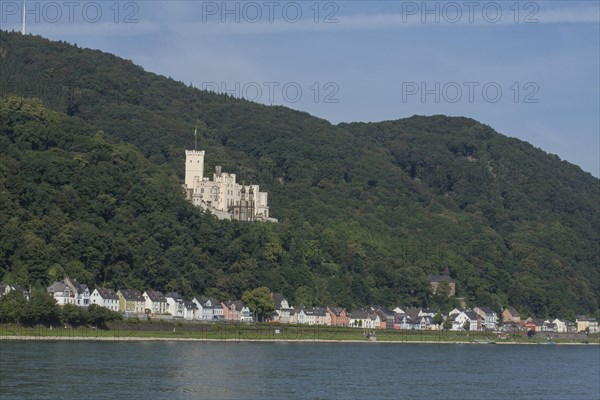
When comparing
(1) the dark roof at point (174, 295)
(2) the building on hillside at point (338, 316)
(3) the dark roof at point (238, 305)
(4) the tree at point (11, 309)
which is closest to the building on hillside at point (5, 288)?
(4) the tree at point (11, 309)

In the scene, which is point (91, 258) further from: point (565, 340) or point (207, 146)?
point (207, 146)

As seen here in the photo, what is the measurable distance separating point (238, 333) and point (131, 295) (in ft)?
34.0

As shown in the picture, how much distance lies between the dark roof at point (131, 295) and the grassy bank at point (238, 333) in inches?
204

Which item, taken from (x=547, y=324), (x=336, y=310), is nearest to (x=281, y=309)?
(x=336, y=310)

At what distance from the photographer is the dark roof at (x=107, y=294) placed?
109 meters

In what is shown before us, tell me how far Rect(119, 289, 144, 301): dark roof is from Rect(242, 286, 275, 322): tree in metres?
12.7

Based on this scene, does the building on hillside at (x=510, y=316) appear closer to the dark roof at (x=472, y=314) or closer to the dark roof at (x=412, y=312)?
the dark roof at (x=472, y=314)

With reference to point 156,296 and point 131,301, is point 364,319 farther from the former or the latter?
point 131,301

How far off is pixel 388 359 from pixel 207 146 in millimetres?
110558

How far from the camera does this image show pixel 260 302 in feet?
399

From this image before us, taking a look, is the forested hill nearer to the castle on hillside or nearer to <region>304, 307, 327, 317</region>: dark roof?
the castle on hillside

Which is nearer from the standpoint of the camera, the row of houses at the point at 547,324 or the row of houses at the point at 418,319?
the row of houses at the point at 418,319

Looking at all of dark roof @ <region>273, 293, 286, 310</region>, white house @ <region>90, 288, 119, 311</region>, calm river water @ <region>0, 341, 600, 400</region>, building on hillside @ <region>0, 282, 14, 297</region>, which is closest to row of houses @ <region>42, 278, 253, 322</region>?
white house @ <region>90, 288, 119, 311</region>

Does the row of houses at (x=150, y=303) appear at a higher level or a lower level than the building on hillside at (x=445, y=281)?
lower
